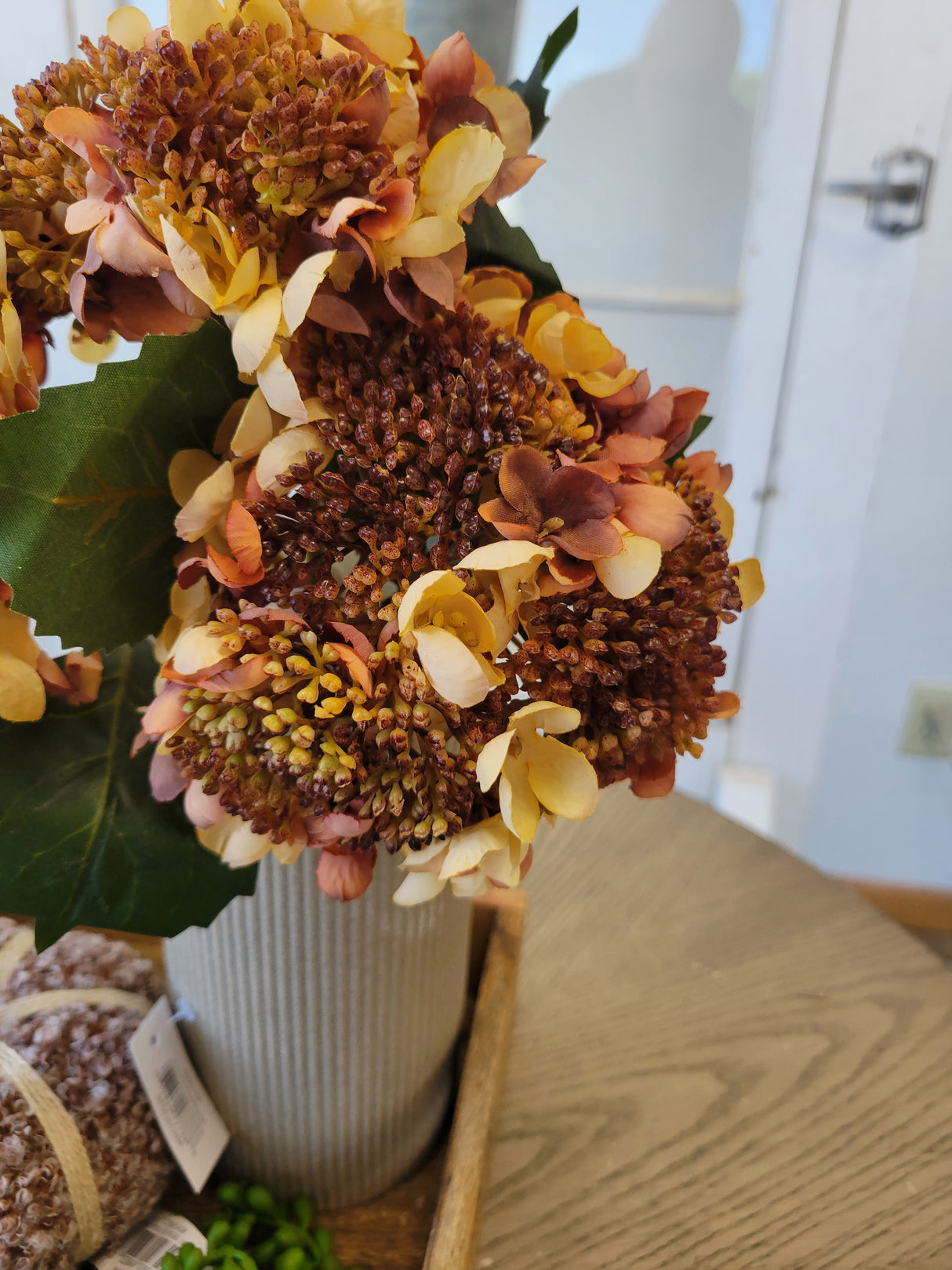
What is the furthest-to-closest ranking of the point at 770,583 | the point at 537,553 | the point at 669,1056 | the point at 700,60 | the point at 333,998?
the point at 770,583 → the point at 700,60 → the point at 669,1056 → the point at 333,998 → the point at 537,553

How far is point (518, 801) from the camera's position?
0.85 feet

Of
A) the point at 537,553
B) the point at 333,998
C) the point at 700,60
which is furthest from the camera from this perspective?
the point at 700,60

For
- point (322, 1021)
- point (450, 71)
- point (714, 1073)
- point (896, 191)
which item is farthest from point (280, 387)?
point (896, 191)

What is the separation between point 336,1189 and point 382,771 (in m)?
0.29

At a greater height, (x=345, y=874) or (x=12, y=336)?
(x=12, y=336)

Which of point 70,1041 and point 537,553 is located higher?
point 537,553

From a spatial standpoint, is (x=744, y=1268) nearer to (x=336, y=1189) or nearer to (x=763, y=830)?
(x=336, y=1189)

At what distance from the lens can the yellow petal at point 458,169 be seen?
0.26 meters

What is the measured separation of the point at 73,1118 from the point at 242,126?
0.37m

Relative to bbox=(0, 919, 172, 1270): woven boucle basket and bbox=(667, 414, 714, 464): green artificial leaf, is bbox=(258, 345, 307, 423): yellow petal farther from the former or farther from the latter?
bbox=(0, 919, 172, 1270): woven boucle basket

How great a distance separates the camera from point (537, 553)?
243 mm

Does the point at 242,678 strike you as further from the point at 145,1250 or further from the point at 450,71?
the point at 145,1250

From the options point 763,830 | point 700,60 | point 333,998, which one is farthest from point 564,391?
point 763,830

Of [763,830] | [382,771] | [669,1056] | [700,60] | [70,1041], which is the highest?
[700,60]
